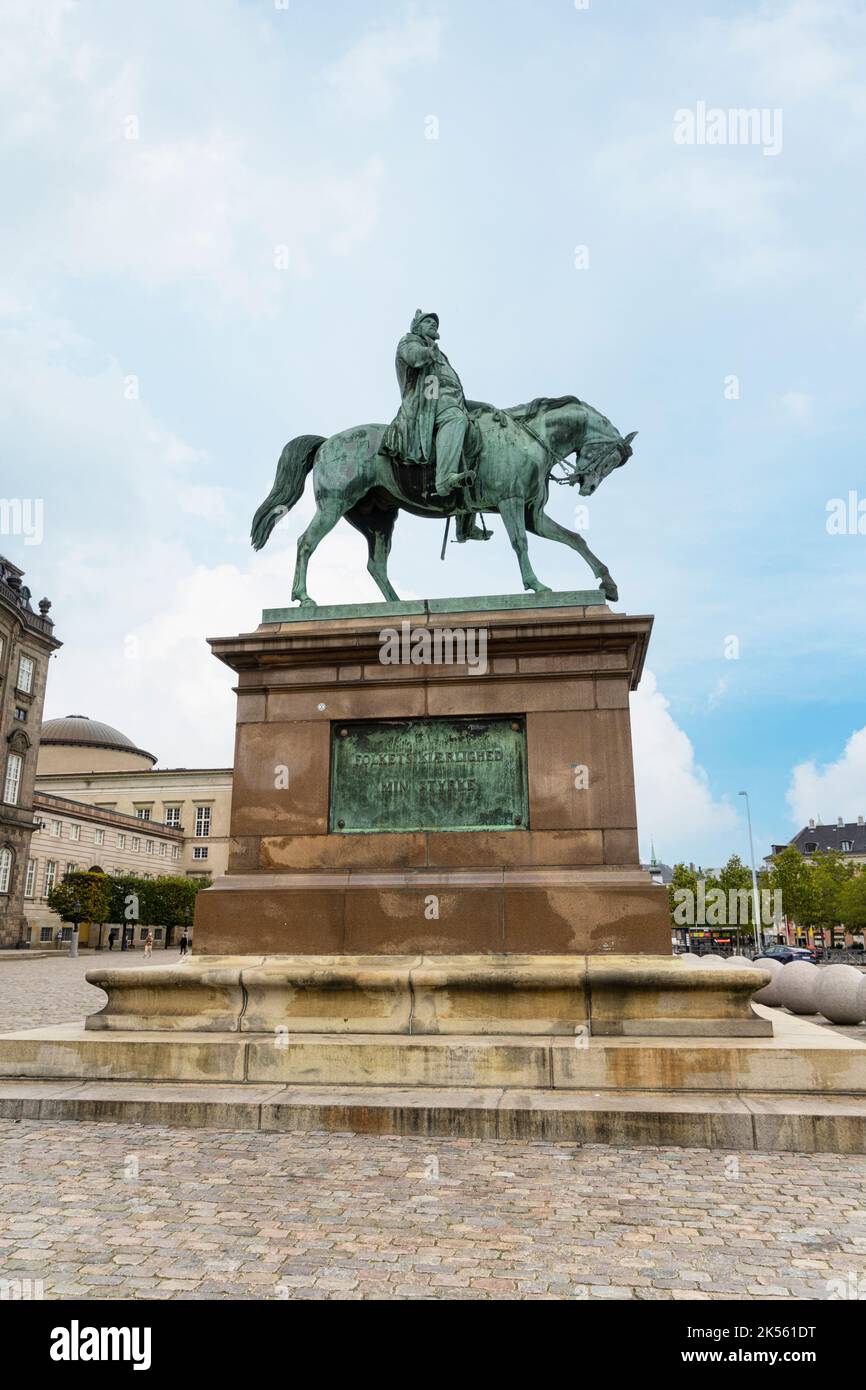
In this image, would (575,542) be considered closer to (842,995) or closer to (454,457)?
(454,457)

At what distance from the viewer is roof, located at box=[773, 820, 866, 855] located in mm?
147625

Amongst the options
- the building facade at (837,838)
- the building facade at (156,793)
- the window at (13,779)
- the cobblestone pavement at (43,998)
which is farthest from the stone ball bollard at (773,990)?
the building facade at (837,838)

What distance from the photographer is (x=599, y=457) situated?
1162cm

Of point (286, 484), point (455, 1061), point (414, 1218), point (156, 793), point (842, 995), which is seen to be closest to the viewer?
point (414, 1218)

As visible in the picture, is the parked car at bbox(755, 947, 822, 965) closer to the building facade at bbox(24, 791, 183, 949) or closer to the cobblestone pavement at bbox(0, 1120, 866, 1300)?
the building facade at bbox(24, 791, 183, 949)

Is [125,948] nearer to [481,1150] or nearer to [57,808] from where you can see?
[57,808]

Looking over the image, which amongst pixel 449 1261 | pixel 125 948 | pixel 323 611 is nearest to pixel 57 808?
pixel 125 948

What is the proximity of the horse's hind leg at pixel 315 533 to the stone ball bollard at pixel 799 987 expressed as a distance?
11.9 m

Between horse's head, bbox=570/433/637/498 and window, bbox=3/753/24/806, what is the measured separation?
5932cm

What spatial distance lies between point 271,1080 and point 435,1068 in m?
1.45

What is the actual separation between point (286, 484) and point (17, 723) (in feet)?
192

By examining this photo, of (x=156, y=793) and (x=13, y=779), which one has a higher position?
(x=156, y=793)

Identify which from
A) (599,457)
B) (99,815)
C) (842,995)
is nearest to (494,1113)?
(599,457)

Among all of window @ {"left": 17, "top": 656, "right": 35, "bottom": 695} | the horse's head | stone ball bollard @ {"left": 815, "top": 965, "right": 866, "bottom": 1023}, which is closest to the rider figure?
the horse's head
